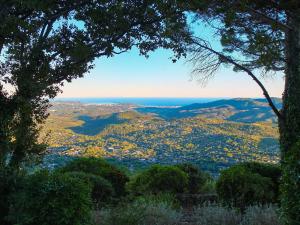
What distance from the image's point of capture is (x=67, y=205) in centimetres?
754

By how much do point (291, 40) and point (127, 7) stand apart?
6.67 metres

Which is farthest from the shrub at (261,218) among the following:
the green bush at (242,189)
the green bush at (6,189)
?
the green bush at (6,189)

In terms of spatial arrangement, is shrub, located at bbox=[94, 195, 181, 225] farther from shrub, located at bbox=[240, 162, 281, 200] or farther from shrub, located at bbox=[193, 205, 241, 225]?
shrub, located at bbox=[240, 162, 281, 200]

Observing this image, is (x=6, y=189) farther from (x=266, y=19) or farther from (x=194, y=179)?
(x=194, y=179)

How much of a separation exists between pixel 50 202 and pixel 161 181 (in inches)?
330

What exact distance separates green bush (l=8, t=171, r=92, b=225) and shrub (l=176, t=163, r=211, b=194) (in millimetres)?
9876

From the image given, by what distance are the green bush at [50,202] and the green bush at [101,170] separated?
702 cm

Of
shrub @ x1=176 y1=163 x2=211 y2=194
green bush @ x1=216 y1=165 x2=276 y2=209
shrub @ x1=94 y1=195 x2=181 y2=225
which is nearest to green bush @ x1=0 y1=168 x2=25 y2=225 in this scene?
shrub @ x1=94 y1=195 x2=181 y2=225

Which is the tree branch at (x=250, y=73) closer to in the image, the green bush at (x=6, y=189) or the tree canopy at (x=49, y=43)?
the tree canopy at (x=49, y=43)

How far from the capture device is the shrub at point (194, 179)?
56.5 feet

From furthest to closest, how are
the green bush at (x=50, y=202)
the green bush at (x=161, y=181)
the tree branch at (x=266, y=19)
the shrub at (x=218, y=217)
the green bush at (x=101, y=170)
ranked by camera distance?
the green bush at (x=161, y=181) → the green bush at (x=101, y=170) → the tree branch at (x=266, y=19) → the shrub at (x=218, y=217) → the green bush at (x=50, y=202)

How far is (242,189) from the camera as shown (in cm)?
1255

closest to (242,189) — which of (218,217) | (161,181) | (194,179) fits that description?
(218,217)

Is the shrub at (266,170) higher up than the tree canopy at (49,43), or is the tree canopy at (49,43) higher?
the tree canopy at (49,43)
